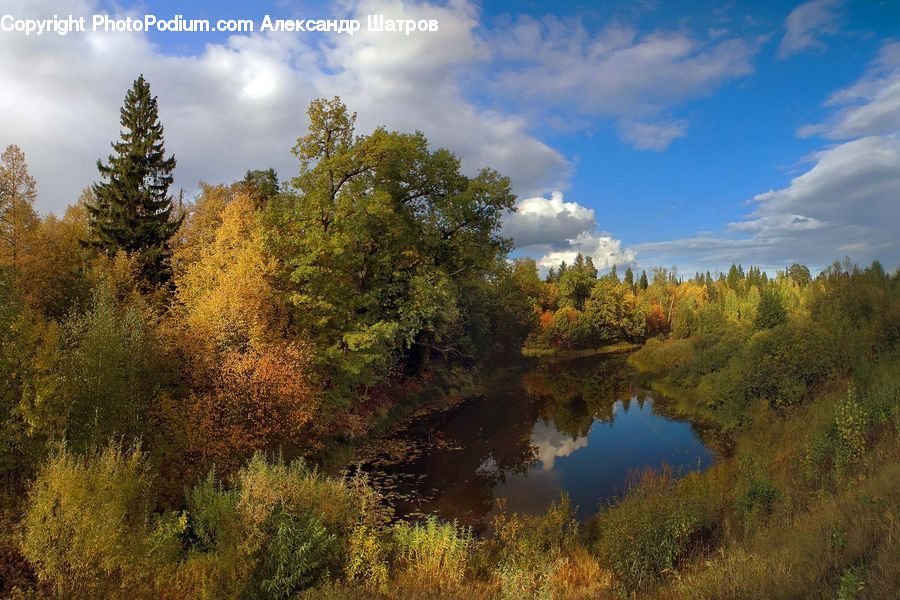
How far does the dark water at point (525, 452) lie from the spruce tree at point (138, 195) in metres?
19.2

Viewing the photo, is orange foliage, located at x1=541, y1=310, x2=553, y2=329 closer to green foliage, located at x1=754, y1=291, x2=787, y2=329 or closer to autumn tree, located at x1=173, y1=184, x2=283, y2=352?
green foliage, located at x1=754, y1=291, x2=787, y2=329

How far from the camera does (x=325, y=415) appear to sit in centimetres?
1923

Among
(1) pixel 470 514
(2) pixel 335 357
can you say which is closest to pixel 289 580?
(1) pixel 470 514

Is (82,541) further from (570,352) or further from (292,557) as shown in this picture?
(570,352)

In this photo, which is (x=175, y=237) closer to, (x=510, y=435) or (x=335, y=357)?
(x=335, y=357)

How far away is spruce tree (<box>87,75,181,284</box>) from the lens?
30.3 meters

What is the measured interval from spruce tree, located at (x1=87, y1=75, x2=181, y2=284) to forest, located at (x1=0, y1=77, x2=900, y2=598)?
0.17 meters

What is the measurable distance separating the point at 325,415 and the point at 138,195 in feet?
77.2

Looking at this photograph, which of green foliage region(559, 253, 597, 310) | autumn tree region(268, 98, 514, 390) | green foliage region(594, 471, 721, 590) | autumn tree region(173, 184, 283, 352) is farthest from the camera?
green foliage region(559, 253, 597, 310)

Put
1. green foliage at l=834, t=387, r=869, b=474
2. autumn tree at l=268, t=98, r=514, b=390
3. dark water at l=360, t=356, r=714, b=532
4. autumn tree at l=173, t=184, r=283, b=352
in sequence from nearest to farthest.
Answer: green foliage at l=834, t=387, r=869, b=474, autumn tree at l=173, t=184, r=283, b=352, dark water at l=360, t=356, r=714, b=532, autumn tree at l=268, t=98, r=514, b=390

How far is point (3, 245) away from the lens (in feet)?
75.5

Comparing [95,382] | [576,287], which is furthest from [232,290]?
[576,287]

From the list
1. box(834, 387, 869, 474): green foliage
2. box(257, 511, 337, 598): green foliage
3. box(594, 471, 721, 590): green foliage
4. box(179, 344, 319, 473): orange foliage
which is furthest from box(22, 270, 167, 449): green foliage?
box(834, 387, 869, 474): green foliage

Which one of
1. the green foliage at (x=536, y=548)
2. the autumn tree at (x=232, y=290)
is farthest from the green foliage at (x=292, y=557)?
the autumn tree at (x=232, y=290)
